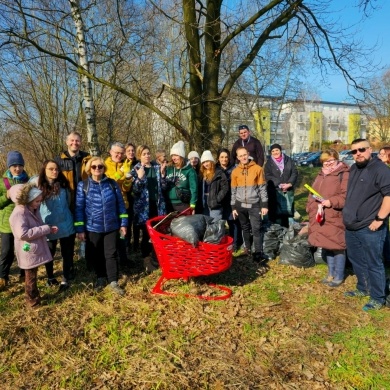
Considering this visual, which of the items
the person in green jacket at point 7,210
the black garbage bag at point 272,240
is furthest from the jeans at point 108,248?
the black garbage bag at point 272,240

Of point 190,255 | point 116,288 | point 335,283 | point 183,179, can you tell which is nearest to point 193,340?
point 190,255

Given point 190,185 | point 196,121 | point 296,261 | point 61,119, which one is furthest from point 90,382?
point 61,119

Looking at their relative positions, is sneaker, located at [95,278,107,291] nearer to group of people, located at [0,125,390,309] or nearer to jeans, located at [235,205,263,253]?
group of people, located at [0,125,390,309]

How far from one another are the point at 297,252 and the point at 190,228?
235cm

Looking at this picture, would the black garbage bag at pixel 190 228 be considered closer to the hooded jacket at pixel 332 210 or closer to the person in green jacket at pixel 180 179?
the person in green jacket at pixel 180 179

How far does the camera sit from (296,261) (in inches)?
Result: 217

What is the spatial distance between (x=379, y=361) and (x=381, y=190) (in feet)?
5.77

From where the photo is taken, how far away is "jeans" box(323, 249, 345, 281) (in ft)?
15.6

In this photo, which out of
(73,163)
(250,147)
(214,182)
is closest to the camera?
(73,163)

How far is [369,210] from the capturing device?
3877mm

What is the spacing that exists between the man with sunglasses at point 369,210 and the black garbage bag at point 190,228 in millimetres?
1792

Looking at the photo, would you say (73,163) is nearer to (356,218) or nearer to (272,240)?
(272,240)

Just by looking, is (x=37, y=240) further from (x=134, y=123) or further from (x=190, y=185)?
(x=134, y=123)

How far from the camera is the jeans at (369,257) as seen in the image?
3885mm
